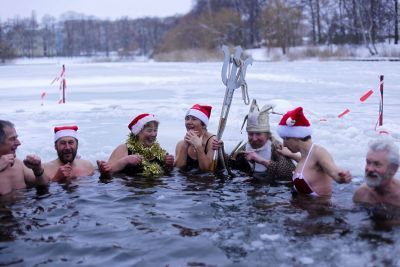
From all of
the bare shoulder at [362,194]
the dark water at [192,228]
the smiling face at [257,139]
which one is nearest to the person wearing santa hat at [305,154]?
the dark water at [192,228]

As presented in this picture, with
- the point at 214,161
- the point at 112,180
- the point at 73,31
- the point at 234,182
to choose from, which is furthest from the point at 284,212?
the point at 73,31

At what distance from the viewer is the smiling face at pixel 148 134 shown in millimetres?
6648

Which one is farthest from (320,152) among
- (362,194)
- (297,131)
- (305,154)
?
(362,194)

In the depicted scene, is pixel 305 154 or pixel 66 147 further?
pixel 66 147

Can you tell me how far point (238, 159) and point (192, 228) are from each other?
2.36m

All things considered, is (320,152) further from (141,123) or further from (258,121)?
(141,123)

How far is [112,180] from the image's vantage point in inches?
258

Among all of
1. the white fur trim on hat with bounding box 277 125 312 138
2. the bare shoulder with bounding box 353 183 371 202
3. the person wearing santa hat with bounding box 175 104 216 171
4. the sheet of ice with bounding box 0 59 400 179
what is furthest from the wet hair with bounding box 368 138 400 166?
the person wearing santa hat with bounding box 175 104 216 171

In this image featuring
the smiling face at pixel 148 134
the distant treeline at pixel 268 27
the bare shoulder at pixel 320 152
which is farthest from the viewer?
the distant treeline at pixel 268 27

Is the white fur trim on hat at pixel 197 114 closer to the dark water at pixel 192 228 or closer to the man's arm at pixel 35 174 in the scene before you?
the dark water at pixel 192 228

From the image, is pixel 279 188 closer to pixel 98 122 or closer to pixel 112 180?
pixel 112 180

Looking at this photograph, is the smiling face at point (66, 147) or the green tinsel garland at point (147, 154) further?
the green tinsel garland at point (147, 154)

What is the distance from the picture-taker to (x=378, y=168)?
4.31m

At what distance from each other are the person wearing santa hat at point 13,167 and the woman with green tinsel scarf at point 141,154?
0.93 meters
